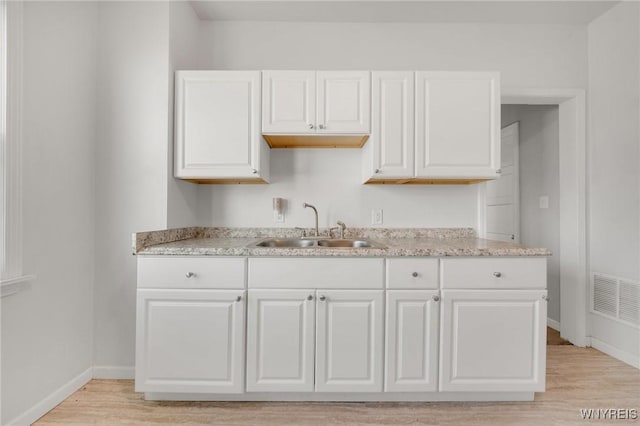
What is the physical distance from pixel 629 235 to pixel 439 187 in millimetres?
1394

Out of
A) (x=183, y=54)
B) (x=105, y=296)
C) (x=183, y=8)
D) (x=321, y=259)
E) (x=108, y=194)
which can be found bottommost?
(x=105, y=296)

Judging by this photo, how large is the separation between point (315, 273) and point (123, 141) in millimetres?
1507

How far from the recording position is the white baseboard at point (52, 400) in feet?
5.36

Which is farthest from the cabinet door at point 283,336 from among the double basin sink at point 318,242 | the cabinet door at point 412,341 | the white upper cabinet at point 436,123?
the white upper cabinet at point 436,123

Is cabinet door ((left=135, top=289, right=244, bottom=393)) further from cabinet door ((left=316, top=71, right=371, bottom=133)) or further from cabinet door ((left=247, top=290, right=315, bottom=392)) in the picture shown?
cabinet door ((left=316, top=71, right=371, bottom=133))

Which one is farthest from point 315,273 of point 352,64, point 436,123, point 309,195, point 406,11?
point 406,11

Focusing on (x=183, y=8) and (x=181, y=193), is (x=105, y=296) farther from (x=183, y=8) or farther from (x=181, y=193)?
(x=183, y=8)

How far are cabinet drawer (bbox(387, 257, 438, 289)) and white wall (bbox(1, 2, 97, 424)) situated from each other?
6.12 ft

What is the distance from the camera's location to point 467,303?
71.3 inches

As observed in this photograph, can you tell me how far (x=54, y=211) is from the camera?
1.82 metres

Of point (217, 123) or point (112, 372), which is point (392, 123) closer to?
point (217, 123)

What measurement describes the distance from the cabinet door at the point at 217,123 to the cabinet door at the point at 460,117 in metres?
1.08

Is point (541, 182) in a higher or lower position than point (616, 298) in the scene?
higher

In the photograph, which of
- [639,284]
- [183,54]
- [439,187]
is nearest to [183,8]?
[183,54]
